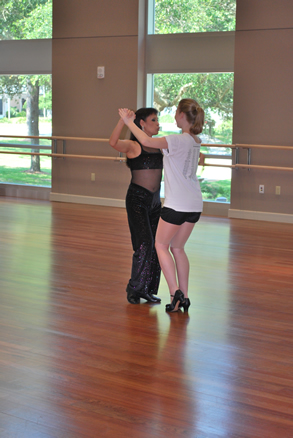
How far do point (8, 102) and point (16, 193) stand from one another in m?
1.63

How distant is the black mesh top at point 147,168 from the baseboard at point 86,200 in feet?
16.8

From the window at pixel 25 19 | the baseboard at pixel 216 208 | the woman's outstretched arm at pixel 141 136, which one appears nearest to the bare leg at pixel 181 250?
the woman's outstretched arm at pixel 141 136

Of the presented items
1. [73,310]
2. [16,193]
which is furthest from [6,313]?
[16,193]

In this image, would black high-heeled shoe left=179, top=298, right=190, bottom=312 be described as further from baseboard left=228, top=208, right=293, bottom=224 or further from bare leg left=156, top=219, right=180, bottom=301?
baseboard left=228, top=208, right=293, bottom=224

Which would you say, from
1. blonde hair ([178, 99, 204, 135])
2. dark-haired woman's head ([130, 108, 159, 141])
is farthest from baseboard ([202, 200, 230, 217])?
blonde hair ([178, 99, 204, 135])

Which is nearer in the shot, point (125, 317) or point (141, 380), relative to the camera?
point (141, 380)

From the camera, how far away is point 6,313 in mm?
3568

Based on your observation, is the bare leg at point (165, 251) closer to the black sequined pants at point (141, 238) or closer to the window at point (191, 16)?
the black sequined pants at point (141, 238)

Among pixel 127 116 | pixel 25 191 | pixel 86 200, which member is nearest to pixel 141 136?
pixel 127 116

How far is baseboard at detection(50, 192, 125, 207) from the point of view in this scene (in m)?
9.12

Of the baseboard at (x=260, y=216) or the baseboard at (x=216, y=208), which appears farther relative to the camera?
the baseboard at (x=216, y=208)

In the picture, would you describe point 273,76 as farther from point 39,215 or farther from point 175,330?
point 175,330

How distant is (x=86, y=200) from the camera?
30.9 ft

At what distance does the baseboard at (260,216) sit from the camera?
779 centimetres
